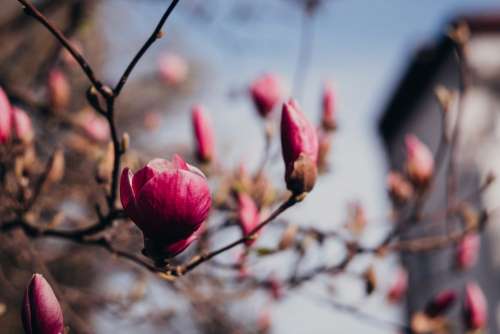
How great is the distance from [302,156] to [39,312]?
35 centimetres

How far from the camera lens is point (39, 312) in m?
0.67

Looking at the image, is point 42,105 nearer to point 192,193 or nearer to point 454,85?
point 192,193

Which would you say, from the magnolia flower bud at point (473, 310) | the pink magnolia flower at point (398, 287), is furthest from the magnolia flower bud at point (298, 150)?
the pink magnolia flower at point (398, 287)

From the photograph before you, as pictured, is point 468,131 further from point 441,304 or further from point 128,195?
point 128,195

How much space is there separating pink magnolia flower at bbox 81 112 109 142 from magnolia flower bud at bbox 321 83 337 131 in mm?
663

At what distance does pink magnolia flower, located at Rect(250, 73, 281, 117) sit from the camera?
1.61 m

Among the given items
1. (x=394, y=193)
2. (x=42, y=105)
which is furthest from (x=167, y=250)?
(x=42, y=105)

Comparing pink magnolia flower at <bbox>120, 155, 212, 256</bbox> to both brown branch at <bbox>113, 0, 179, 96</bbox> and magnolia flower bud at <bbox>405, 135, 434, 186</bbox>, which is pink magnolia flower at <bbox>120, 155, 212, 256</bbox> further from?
magnolia flower bud at <bbox>405, 135, 434, 186</bbox>

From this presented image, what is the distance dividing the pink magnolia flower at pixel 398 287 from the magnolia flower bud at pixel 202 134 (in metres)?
1.16

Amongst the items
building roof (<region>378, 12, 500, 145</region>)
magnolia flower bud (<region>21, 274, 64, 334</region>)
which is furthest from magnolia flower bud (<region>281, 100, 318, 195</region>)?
building roof (<region>378, 12, 500, 145</region>)

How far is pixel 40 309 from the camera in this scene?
2.21ft

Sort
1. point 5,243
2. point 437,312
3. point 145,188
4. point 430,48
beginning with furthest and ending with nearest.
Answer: point 430,48 → point 5,243 → point 437,312 → point 145,188

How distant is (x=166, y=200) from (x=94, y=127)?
1.35 metres

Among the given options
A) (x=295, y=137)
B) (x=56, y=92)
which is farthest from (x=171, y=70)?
(x=295, y=137)
